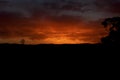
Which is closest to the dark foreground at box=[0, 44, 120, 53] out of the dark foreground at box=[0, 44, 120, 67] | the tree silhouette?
the dark foreground at box=[0, 44, 120, 67]

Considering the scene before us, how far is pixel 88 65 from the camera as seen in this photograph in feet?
27.0

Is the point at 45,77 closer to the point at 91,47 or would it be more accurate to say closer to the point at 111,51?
the point at 91,47

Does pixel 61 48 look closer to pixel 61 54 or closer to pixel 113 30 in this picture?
pixel 61 54

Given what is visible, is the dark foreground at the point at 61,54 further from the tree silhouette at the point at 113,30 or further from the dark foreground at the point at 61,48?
the tree silhouette at the point at 113,30

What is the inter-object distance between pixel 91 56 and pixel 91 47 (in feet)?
0.95

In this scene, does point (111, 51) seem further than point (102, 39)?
No

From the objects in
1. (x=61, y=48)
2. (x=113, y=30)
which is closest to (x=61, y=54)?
(x=61, y=48)

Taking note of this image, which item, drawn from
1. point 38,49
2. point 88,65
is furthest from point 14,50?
point 88,65

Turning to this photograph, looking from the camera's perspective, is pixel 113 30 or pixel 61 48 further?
pixel 113 30

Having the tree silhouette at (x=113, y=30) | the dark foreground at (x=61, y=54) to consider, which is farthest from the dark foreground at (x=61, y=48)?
the tree silhouette at (x=113, y=30)

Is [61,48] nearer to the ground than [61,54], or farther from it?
farther from it

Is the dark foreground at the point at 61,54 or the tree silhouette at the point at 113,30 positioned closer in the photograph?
the dark foreground at the point at 61,54

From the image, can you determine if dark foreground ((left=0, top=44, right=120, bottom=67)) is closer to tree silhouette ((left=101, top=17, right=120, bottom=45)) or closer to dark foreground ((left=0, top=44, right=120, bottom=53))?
dark foreground ((left=0, top=44, right=120, bottom=53))

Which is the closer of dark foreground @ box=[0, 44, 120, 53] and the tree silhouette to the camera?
dark foreground @ box=[0, 44, 120, 53]
